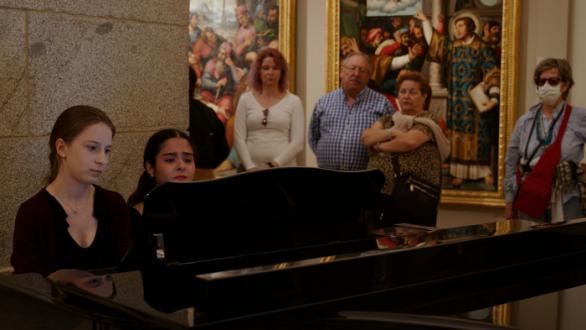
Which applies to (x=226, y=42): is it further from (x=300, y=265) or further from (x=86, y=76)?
(x=300, y=265)

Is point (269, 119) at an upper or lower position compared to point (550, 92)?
lower

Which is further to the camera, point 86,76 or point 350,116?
point 350,116

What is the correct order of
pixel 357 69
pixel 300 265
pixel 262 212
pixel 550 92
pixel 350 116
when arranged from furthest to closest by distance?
pixel 350 116
pixel 357 69
pixel 550 92
pixel 262 212
pixel 300 265

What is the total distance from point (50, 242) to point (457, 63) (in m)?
6.59

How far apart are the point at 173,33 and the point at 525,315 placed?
3647mm

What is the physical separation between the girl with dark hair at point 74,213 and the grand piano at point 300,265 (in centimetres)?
48

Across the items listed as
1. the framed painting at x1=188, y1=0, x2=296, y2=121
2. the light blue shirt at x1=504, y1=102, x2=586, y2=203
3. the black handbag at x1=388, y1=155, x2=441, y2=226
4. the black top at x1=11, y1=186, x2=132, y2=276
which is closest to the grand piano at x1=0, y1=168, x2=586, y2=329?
the black top at x1=11, y1=186, x2=132, y2=276

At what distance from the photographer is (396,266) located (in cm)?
300

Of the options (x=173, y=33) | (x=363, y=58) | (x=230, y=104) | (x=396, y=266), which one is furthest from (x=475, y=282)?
(x=230, y=104)

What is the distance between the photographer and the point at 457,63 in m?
9.73

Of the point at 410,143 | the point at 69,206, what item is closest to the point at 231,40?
the point at 410,143

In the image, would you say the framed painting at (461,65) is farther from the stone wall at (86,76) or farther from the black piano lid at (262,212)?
the black piano lid at (262,212)

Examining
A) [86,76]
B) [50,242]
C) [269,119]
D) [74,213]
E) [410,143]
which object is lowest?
[50,242]

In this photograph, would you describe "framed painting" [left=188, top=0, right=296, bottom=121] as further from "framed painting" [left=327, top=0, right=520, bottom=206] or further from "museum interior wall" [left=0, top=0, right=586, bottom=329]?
"museum interior wall" [left=0, top=0, right=586, bottom=329]
